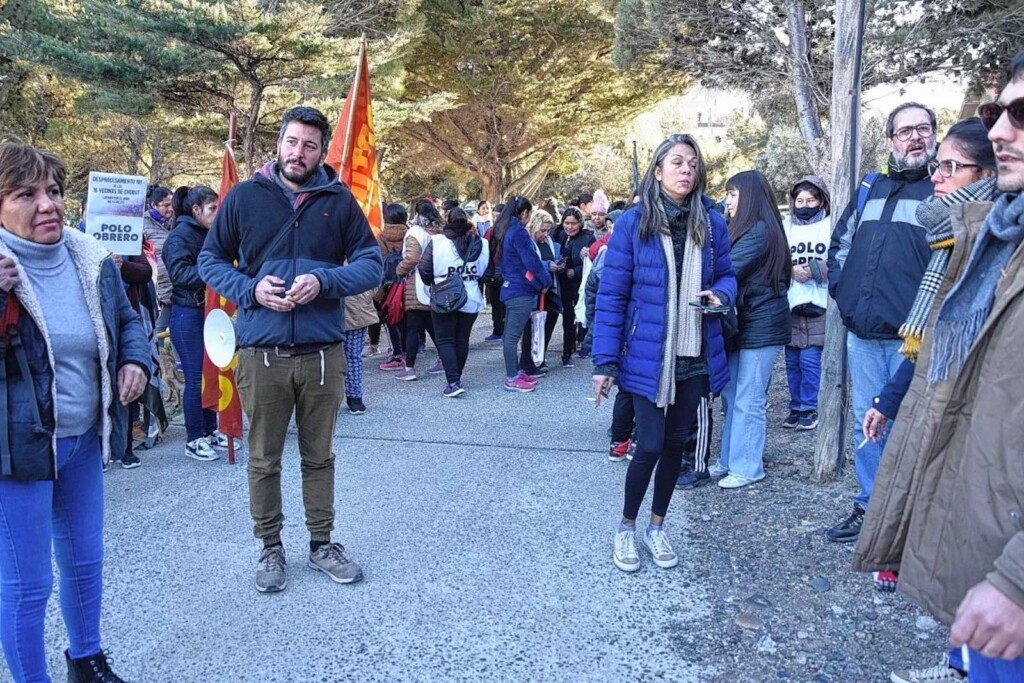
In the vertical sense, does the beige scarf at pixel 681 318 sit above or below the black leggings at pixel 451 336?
above

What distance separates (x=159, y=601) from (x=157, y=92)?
1158 centimetres

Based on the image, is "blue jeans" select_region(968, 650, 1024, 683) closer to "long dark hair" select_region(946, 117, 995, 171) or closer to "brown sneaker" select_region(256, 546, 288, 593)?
"long dark hair" select_region(946, 117, 995, 171)

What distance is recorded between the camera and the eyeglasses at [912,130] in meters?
3.68

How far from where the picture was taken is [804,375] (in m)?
6.26

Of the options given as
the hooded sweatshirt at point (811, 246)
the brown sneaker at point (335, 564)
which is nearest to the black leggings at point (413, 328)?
the hooded sweatshirt at point (811, 246)

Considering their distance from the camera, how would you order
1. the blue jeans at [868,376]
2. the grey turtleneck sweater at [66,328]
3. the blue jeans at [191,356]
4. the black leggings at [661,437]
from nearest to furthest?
the grey turtleneck sweater at [66,328]
the black leggings at [661,437]
the blue jeans at [868,376]
the blue jeans at [191,356]

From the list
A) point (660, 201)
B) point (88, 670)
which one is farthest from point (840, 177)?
point (88, 670)

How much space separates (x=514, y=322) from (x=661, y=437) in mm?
4445

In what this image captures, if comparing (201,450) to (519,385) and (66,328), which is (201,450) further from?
(519,385)

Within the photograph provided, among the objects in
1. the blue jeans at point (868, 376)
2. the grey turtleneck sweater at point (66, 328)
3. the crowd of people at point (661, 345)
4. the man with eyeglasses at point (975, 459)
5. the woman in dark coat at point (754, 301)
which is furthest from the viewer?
the woman in dark coat at point (754, 301)

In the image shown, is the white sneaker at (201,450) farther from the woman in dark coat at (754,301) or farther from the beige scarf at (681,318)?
the woman in dark coat at (754,301)

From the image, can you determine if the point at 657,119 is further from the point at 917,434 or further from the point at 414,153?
the point at 917,434

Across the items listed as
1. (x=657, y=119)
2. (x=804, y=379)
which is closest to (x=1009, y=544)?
(x=804, y=379)

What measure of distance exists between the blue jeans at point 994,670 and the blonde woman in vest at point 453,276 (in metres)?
6.20
